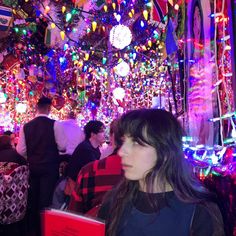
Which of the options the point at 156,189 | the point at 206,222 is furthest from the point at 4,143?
the point at 206,222

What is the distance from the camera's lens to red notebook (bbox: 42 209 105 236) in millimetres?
1139

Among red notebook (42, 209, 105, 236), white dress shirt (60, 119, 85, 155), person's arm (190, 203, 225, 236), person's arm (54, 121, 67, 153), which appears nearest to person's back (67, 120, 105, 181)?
person's arm (54, 121, 67, 153)

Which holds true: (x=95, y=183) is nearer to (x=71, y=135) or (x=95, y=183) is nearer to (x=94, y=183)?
(x=94, y=183)

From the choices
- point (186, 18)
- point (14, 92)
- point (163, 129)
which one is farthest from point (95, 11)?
point (14, 92)

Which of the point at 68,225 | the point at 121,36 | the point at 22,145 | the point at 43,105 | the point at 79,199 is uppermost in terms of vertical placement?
the point at 121,36

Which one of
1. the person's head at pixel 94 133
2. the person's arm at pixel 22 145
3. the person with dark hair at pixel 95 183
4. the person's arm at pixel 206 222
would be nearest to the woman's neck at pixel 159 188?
the person's arm at pixel 206 222

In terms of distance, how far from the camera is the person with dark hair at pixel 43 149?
16.5 ft

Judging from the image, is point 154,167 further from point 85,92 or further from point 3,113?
point 3,113

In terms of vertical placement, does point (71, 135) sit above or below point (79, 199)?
above

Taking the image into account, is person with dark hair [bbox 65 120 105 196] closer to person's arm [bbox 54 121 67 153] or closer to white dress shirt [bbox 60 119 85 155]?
person's arm [bbox 54 121 67 153]

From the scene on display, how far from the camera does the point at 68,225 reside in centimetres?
117

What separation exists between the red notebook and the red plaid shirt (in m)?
1.03

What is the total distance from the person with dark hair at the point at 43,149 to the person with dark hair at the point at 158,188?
3565mm

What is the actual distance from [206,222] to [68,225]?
21.0 inches
